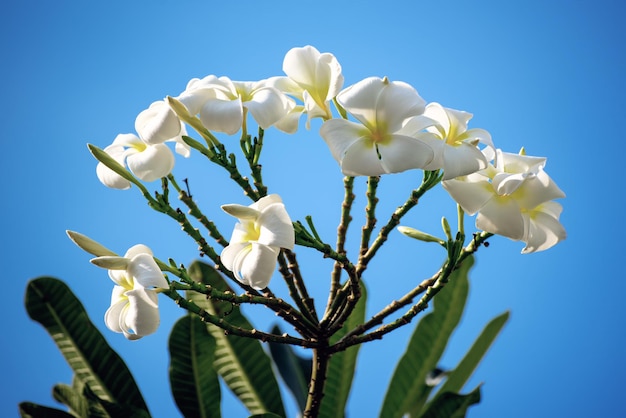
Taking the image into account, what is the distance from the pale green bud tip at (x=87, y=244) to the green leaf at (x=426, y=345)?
2.34 ft

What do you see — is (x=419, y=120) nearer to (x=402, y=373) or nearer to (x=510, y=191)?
(x=510, y=191)

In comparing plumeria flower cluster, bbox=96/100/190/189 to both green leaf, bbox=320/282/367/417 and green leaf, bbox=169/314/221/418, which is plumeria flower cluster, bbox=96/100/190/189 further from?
green leaf, bbox=320/282/367/417

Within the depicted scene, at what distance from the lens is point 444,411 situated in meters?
1.08

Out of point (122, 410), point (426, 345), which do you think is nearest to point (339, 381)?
point (426, 345)

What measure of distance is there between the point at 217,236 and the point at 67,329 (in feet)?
1.71

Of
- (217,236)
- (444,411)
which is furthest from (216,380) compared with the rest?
(217,236)

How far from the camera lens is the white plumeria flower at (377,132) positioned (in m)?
0.56

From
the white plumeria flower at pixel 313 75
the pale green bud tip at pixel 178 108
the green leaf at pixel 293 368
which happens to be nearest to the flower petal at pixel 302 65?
the white plumeria flower at pixel 313 75

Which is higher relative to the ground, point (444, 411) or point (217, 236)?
point (444, 411)

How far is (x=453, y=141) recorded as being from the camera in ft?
2.07

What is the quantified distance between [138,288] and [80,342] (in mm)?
581

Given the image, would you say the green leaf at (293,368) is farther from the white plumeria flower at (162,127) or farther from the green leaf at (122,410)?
the white plumeria flower at (162,127)

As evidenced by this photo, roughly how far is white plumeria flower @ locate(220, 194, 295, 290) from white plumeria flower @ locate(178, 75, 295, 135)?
3.1 inches

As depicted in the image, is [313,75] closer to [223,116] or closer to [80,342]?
[223,116]
